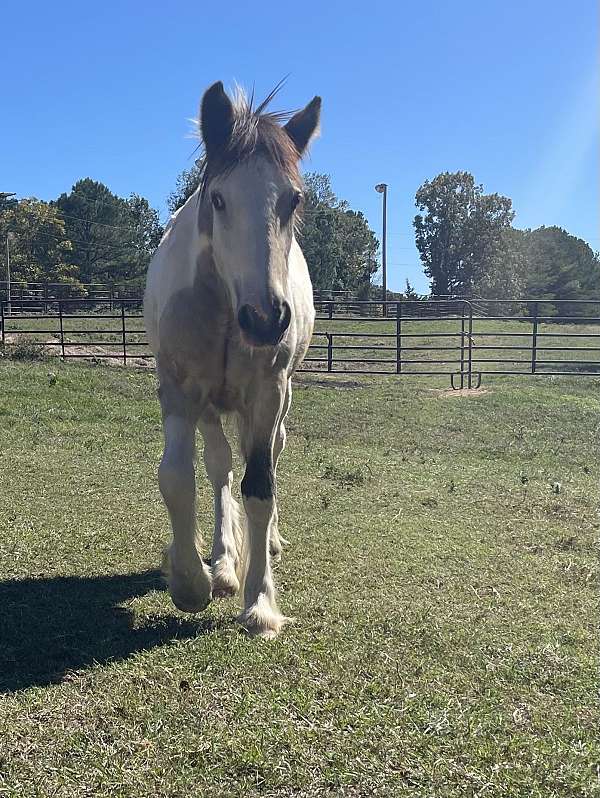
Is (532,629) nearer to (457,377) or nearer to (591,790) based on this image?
(591,790)

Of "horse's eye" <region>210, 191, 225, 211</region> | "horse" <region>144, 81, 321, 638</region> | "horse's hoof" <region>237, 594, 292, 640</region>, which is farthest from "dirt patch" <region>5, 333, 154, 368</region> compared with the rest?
"horse's eye" <region>210, 191, 225, 211</region>

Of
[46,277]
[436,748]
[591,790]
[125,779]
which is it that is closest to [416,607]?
[436,748]

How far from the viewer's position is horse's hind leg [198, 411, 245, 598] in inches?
140

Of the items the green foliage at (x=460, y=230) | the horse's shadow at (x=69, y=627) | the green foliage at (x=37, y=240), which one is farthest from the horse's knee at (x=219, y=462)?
the green foliage at (x=460, y=230)

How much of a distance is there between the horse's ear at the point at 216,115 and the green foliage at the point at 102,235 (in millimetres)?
45067

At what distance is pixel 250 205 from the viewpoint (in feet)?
8.52

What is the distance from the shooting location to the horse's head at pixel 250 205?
2471 millimetres

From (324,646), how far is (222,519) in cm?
125

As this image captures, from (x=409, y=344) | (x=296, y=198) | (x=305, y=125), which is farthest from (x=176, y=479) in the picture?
(x=409, y=344)

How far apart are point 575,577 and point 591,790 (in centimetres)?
198

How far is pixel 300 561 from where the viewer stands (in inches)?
158

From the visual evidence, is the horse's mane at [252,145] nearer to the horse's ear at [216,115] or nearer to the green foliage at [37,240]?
the horse's ear at [216,115]

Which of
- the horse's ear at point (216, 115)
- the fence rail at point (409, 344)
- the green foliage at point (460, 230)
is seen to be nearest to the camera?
the horse's ear at point (216, 115)

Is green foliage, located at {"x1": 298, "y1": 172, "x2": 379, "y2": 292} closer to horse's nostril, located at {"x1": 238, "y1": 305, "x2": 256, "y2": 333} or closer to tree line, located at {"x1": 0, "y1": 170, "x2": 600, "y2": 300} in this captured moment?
tree line, located at {"x1": 0, "y1": 170, "x2": 600, "y2": 300}
